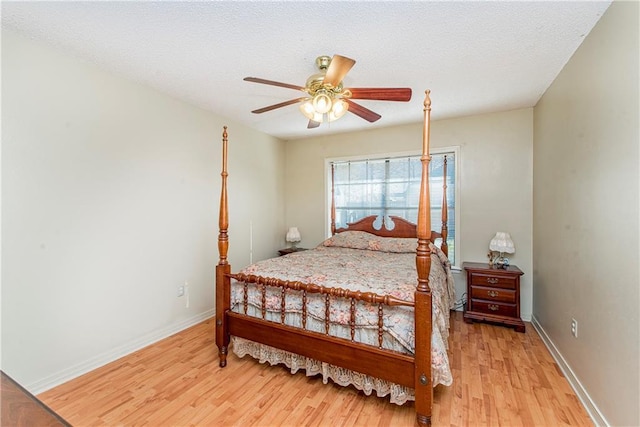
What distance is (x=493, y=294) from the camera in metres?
3.13

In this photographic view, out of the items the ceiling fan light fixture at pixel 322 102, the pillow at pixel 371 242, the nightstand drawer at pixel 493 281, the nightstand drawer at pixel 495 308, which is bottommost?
the nightstand drawer at pixel 495 308

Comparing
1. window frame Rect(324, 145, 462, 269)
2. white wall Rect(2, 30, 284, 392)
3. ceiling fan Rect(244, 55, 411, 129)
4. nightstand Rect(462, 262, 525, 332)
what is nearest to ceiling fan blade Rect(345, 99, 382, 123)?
ceiling fan Rect(244, 55, 411, 129)

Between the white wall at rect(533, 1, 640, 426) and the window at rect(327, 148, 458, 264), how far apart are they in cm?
121

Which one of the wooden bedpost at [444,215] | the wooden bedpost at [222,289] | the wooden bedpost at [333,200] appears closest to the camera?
the wooden bedpost at [222,289]

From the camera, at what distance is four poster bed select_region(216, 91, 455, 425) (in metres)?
1.68

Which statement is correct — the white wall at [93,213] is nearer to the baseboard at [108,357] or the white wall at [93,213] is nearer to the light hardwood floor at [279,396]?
the baseboard at [108,357]

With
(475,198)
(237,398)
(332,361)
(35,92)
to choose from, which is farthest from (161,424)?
(475,198)

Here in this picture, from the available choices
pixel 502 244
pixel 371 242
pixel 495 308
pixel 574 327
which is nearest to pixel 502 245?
pixel 502 244

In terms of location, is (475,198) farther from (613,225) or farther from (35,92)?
(35,92)

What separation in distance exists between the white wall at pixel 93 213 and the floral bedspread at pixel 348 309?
3.41 feet

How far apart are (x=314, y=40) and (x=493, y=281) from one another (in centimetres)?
292

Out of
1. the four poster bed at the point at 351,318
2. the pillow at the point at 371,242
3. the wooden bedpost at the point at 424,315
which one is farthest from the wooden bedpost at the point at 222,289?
the pillow at the point at 371,242

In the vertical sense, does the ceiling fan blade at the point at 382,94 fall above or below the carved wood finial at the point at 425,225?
above

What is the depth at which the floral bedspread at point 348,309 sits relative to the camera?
5.86 ft
